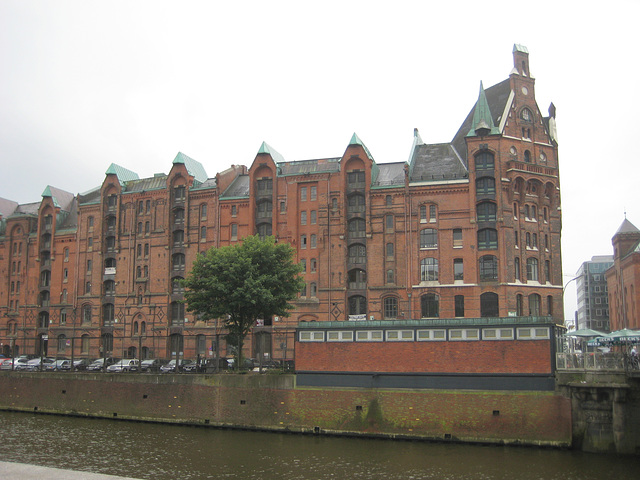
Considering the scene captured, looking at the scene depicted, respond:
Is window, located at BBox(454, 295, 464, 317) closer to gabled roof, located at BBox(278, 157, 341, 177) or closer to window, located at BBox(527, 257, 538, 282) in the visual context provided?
window, located at BBox(527, 257, 538, 282)

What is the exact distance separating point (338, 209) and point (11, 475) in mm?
55139

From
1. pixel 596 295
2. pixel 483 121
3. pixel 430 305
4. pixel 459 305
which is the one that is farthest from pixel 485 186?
pixel 596 295

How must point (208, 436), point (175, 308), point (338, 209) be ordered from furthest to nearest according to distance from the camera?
1. point (175, 308)
2. point (338, 209)
3. point (208, 436)

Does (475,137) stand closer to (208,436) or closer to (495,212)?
(495,212)

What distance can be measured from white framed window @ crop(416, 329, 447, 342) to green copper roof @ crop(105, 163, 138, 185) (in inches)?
1989

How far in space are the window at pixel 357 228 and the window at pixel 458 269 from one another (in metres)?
10.2

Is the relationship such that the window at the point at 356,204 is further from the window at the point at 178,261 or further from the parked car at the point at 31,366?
the parked car at the point at 31,366

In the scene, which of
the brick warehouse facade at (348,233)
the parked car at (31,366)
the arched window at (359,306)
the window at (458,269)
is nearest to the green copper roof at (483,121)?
the brick warehouse facade at (348,233)

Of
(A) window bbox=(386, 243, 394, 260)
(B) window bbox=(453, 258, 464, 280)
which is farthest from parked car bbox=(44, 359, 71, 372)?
(B) window bbox=(453, 258, 464, 280)

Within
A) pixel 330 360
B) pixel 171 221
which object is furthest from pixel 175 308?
pixel 330 360

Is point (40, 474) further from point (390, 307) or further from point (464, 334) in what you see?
point (390, 307)

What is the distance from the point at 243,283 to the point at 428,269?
21.3m

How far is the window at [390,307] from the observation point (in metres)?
64.8

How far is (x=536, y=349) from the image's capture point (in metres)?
39.1
